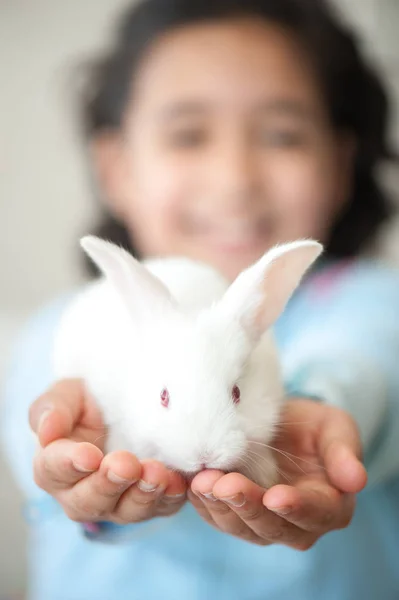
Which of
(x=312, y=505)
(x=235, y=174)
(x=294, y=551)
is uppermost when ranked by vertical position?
(x=235, y=174)

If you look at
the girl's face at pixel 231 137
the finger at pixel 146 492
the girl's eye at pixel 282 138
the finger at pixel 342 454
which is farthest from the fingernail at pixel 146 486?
the girl's eye at pixel 282 138

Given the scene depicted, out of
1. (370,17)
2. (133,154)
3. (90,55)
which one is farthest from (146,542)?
(370,17)

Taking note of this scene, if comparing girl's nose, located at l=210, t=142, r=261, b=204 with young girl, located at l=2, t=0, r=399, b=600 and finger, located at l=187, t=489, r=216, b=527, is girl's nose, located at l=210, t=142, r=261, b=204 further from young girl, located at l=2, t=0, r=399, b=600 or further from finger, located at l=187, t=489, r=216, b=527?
finger, located at l=187, t=489, r=216, b=527

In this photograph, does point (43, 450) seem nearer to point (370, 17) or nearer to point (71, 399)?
point (71, 399)

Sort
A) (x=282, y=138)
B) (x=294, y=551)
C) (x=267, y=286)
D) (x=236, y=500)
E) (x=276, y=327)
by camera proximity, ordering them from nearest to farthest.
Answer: (x=236, y=500) → (x=267, y=286) → (x=294, y=551) → (x=276, y=327) → (x=282, y=138)

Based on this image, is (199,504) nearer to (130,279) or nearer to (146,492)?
(146,492)

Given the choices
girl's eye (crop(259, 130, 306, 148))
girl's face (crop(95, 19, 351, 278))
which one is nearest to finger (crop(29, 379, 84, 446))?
girl's face (crop(95, 19, 351, 278))

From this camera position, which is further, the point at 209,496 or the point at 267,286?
the point at 267,286

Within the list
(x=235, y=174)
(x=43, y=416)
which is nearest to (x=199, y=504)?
(x=43, y=416)
